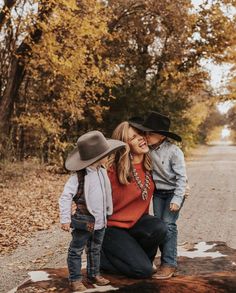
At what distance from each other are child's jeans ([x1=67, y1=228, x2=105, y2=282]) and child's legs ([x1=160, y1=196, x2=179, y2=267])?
0.80 meters

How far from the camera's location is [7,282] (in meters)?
5.43

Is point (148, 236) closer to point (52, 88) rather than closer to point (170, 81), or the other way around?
point (52, 88)

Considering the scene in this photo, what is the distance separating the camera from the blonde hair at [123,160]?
4.82 m

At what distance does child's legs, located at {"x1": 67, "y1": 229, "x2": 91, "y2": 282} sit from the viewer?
4.36 metres

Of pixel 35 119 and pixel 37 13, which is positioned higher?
pixel 37 13

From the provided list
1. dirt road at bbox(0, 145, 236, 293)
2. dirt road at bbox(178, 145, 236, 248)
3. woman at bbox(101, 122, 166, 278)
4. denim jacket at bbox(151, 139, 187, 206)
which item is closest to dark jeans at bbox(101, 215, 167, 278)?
woman at bbox(101, 122, 166, 278)

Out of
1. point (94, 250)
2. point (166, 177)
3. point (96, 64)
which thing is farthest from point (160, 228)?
point (96, 64)

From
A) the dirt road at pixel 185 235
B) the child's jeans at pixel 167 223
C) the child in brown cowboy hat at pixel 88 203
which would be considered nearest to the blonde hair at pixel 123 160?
the child in brown cowboy hat at pixel 88 203

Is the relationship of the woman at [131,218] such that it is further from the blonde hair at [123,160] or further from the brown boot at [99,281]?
the brown boot at [99,281]

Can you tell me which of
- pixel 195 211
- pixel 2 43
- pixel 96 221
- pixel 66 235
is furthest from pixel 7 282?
pixel 2 43

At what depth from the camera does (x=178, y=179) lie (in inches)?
198

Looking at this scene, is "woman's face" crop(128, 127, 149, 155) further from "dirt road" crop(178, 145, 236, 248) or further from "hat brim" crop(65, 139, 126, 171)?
"dirt road" crop(178, 145, 236, 248)

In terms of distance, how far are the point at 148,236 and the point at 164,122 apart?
1.18 metres

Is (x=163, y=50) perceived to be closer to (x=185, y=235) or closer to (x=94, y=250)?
(x=185, y=235)
